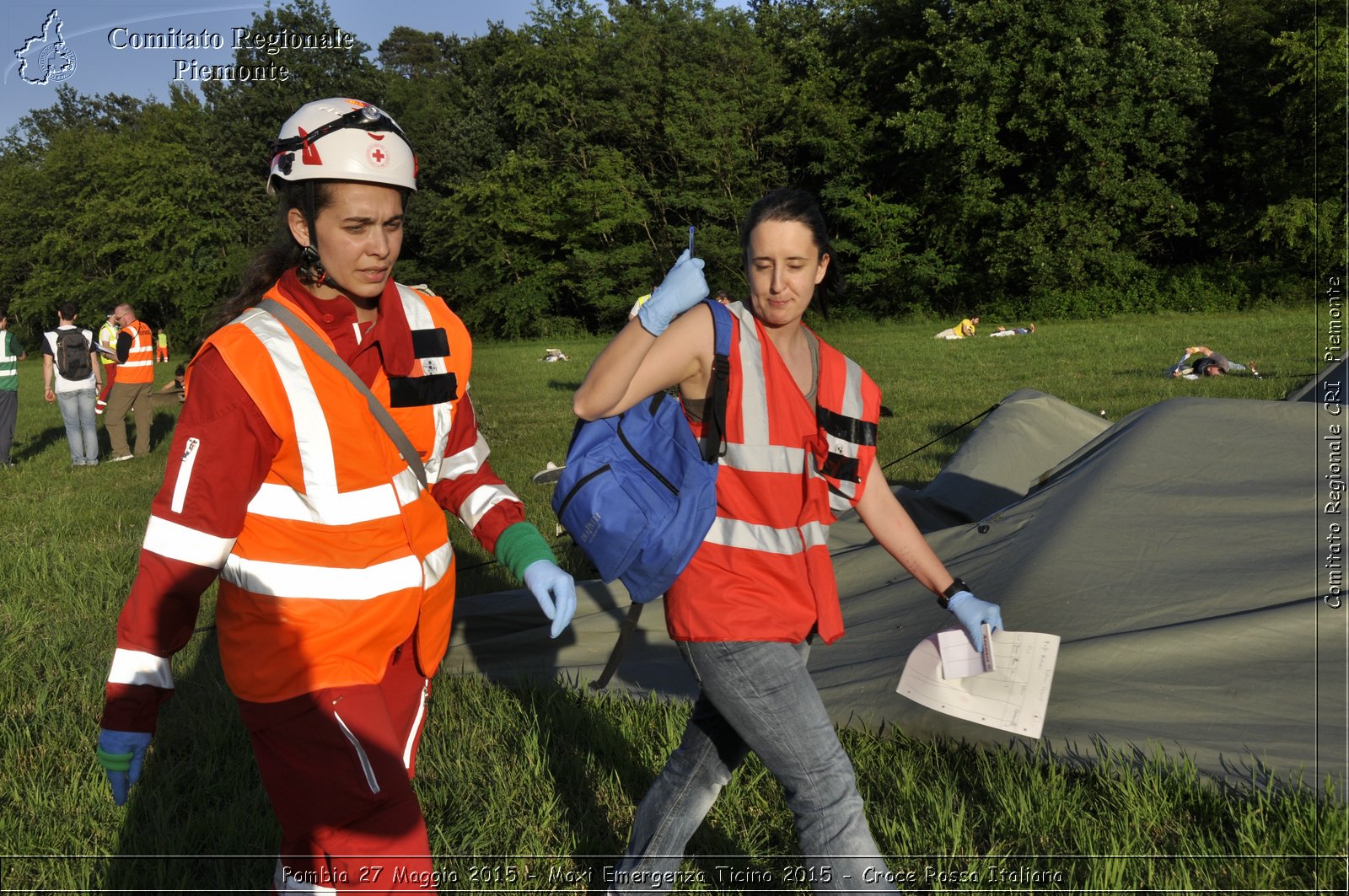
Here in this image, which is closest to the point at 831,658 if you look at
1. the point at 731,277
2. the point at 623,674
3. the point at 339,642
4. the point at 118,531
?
the point at 623,674

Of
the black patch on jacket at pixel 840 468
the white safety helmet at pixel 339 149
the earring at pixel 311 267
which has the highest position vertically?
the white safety helmet at pixel 339 149

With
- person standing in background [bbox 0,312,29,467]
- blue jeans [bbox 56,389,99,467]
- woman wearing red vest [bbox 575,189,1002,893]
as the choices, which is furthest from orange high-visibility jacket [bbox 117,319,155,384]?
woman wearing red vest [bbox 575,189,1002,893]

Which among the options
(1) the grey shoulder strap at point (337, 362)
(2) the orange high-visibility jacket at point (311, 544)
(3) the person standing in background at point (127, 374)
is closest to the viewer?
(2) the orange high-visibility jacket at point (311, 544)

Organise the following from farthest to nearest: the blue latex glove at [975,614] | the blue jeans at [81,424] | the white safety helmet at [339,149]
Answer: the blue jeans at [81,424] → the blue latex glove at [975,614] → the white safety helmet at [339,149]

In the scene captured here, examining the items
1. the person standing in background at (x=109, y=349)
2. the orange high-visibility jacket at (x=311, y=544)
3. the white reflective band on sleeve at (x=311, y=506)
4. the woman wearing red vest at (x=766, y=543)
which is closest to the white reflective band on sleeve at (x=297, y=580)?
the orange high-visibility jacket at (x=311, y=544)

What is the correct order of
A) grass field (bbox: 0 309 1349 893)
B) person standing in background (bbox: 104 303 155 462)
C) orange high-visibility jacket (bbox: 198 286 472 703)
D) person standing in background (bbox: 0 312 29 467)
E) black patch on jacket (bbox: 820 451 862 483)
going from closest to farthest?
orange high-visibility jacket (bbox: 198 286 472 703) < black patch on jacket (bbox: 820 451 862 483) < grass field (bbox: 0 309 1349 893) < person standing in background (bbox: 0 312 29 467) < person standing in background (bbox: 104 303 155 462)

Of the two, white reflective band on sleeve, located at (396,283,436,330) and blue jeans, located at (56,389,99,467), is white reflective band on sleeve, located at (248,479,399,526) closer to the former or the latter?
white reflective band on sleeve, located at (396,283,436,330)

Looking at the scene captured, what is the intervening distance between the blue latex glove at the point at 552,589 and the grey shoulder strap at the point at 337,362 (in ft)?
1.39

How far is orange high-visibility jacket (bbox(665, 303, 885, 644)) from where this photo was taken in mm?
2857

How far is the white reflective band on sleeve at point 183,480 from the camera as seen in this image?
2.32 metres

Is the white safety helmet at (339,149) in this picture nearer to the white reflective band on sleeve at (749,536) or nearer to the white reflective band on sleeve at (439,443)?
the white reflective band on sleeve at (439,443)

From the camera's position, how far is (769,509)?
2920mm

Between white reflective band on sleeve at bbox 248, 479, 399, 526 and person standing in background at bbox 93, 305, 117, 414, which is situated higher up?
white reflective band on sleeve at bbox 248, 479, 399, 526

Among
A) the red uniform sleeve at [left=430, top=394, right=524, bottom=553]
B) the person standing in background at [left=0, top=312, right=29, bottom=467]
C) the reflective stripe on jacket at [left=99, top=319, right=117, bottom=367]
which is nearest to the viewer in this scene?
the red uniform sleeve at [left=430, top=394, right=524, bottom=553]
